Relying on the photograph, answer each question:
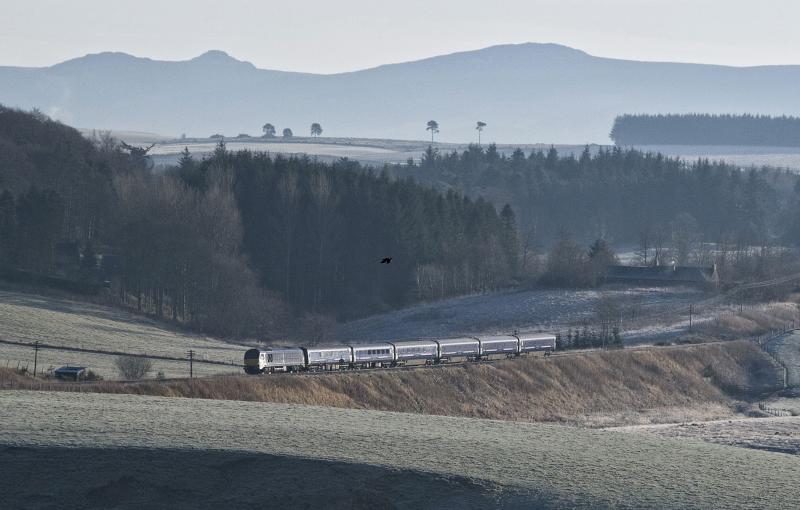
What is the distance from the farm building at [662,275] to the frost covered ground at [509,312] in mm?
2146

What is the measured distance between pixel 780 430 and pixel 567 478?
3126 cm

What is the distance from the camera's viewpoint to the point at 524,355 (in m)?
91.8

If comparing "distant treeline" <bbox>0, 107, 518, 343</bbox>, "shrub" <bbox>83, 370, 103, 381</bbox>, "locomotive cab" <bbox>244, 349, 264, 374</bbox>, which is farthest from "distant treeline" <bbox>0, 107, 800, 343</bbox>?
"shrub" <bbox>83, 370, 103, 381</bbox>

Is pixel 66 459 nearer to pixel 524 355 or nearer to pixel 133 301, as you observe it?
pixel 524 355

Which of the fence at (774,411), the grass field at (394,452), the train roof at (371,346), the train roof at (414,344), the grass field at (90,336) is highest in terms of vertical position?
the grass field at (394,452)

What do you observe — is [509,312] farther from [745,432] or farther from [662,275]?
[745,432]

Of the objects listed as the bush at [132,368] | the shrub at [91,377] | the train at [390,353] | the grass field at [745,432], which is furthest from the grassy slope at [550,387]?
the bush at [132,368]

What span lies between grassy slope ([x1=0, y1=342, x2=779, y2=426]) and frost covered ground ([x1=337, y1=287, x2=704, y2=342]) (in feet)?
53.4

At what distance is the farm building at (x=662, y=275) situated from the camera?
136m

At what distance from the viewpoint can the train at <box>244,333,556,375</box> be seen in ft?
255

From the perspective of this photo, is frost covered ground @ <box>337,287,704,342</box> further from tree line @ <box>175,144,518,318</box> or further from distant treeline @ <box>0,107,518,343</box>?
tree line @ <box>175,144,518,318</box>

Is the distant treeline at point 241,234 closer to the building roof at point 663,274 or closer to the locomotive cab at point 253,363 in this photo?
the building roof at point 663,274

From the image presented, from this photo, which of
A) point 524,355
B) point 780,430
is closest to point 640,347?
point 524,355

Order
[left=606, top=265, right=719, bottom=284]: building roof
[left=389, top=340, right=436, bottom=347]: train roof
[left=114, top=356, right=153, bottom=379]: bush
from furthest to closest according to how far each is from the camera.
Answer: [left=606, top=265, right=719, bottom=284]: building roof, [left=389, top=340, right=436, bottom=347]: train roof, [left=114, top=356, right=153, bottom=379]: bush
